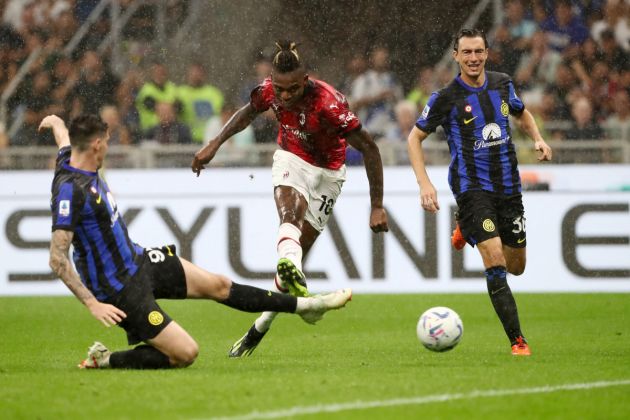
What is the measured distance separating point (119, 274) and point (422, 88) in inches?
333

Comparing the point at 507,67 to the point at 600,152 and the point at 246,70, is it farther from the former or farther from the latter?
the point at 246,70

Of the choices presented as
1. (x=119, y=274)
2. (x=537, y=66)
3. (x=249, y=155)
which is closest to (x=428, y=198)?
(x=119, y=274)

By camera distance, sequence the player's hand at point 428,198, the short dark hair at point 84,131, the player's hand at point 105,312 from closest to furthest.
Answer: the player's hand at point 105,312 → the short dark hair at point 84,131 → the player's hand at point 428,198

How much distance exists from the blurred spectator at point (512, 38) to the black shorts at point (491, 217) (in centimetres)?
677

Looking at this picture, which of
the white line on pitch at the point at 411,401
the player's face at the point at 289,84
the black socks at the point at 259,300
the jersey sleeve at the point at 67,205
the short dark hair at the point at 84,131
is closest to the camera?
the white line on pitch at the point at 411,401

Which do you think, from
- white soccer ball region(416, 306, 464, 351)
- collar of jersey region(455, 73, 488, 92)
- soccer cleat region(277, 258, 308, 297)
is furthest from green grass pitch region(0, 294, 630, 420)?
collar of jersey region(455, 73, 488, 92)

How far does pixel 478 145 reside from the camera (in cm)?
883

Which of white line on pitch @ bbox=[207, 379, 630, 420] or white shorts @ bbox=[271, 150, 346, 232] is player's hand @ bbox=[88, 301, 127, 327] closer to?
white line on pitch @ bbox=[207, 379, 630, 420]

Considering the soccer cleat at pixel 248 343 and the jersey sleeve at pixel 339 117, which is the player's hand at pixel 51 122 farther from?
the soccer cleat at pixel 248 343

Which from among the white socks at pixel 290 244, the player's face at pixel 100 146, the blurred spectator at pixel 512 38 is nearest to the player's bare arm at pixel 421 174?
the white socks at pixel 290 244

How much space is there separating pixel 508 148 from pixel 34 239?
653 cm

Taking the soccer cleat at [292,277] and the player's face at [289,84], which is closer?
the soccer cleat at [292,277]

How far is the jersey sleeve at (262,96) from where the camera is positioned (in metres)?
9.05

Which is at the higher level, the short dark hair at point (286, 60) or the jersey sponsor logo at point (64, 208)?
the short dark hair at point (286, 60)
